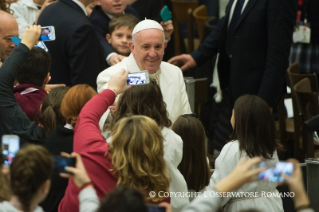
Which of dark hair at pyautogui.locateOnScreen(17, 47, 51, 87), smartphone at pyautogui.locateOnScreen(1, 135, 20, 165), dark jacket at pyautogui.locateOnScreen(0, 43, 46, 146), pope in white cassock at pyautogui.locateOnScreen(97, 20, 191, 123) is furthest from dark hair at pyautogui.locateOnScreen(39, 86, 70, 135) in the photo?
smartphone at pyautogui.locateOnScreen(1, 135, 20, 165)

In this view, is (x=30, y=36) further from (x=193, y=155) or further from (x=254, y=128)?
(x=254, y=128)

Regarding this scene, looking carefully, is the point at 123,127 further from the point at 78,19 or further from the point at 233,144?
the point at 78,19

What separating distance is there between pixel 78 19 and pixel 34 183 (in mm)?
2311

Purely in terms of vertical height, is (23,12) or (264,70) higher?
(23,12)

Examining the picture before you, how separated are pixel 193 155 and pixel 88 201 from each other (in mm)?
1142

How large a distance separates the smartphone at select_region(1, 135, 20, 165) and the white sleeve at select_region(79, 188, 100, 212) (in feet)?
1.23

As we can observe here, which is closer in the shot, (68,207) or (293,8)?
(68,207)

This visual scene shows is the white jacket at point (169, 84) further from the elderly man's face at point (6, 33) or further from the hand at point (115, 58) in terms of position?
the elderly man's face at point (6, 33)

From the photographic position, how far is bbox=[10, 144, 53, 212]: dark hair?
7.10 feet

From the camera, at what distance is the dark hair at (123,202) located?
188 centimetres

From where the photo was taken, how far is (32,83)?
360 centimetres

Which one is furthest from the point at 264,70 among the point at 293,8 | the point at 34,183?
the point at 34,183

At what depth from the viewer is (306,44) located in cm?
666

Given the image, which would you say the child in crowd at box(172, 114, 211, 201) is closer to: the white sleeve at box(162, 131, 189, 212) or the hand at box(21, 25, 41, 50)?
the white sleeve at box(162, 131, 189, 212)
